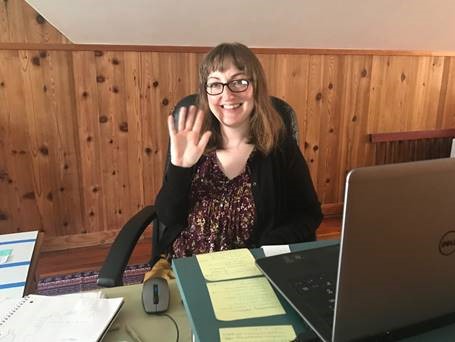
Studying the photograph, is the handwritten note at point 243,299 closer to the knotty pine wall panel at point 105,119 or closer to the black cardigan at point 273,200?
the black cardigan at point 273,200

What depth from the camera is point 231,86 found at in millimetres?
1314

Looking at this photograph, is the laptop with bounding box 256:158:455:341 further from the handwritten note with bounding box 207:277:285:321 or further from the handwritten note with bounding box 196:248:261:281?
the handwritten note with bounding box 196:248:261:281

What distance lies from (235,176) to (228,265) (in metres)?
0.53

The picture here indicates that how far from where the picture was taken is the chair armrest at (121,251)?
1.01 m

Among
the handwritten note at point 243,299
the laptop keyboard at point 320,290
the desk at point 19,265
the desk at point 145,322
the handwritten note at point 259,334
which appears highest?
the laptop keyboard at point 320,290

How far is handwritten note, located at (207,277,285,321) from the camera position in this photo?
72cm

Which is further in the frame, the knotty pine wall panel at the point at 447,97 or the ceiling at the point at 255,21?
the knotty pine wall panel at the point at 447,97

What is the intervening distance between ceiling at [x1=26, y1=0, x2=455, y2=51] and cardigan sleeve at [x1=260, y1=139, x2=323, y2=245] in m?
1.15

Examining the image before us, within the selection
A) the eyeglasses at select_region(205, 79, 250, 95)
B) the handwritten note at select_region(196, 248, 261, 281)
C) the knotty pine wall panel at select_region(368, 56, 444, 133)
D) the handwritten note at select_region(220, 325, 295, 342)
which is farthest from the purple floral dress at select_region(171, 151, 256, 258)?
the knotty pine wall panel at select_region(368, 56, 444, 133)

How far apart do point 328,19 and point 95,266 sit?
2.03m

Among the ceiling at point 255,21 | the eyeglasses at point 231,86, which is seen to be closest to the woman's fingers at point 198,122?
the eyeglasses at point 231,86

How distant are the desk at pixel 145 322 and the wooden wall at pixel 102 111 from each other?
1.66 metres

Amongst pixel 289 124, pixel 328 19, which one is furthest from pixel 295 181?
pixel 328 19

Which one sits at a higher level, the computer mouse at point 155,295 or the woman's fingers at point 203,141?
the woman's fingers at point 203,141
